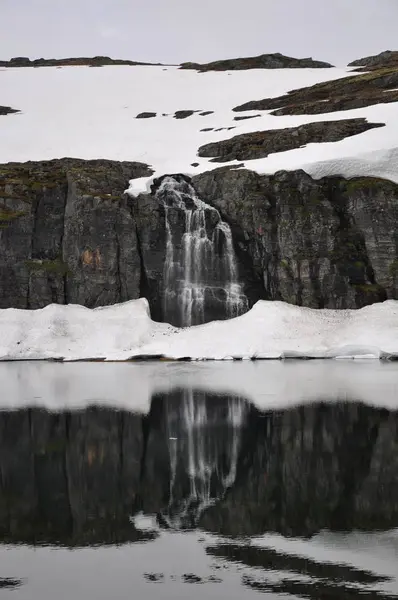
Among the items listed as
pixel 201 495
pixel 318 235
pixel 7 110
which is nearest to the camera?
pixel 201 495

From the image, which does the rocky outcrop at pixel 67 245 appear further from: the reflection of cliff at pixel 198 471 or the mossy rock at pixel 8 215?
the reflection of cliff at pixel 198 471

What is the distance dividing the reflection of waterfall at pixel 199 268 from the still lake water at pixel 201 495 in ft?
89.0

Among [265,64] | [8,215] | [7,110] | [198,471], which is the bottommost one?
[198,471]

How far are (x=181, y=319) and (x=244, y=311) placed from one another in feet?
18.1

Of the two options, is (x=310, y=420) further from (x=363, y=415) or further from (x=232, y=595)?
(x=232, y=595)

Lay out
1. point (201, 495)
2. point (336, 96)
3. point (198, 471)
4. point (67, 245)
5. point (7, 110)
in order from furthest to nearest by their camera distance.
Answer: point (7, 110), point (336, 96), point (67, 245), point (198, 471), point (201, 495)

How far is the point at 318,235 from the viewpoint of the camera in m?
55.3

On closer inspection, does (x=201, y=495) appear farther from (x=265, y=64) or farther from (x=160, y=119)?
(x=265, y=64)

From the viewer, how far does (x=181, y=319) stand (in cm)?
5625

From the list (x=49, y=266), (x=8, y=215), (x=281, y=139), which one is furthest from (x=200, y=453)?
(x=281, y=139)

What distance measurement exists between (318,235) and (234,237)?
7.38 metres

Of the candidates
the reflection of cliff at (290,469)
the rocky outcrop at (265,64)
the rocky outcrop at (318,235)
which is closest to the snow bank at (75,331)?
the rocky outcrop at (318,235)

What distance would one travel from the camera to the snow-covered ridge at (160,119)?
59.2m

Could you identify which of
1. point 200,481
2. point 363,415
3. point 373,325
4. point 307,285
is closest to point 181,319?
point 307,285
